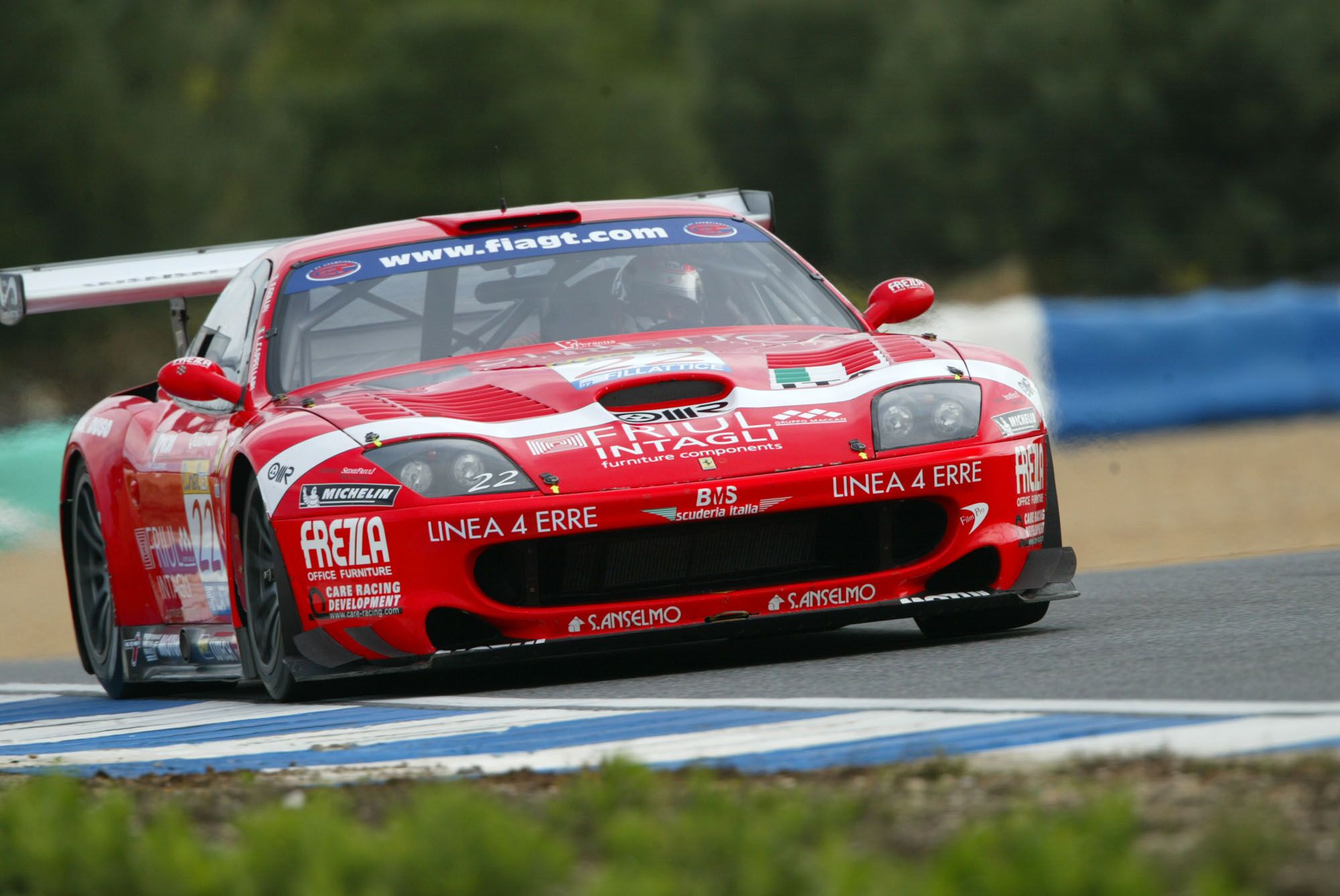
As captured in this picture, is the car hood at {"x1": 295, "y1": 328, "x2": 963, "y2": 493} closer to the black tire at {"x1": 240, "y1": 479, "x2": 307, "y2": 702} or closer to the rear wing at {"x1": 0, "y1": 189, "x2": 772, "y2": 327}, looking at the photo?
the black tire at {"x1": 240, "y1": 479, "x2": 307, "y2": 702}

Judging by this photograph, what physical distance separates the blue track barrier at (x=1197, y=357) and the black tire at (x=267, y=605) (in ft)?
32.9

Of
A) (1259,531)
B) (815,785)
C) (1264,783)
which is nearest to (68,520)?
(815,785)

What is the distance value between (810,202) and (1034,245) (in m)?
12.1

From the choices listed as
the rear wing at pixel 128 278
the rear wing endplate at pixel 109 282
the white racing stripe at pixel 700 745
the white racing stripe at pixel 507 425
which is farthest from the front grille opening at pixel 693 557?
the rear wing endplate at pixel 109 282

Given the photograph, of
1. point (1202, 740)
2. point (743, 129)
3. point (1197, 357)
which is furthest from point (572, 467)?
point (743, 129)

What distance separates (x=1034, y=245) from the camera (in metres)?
50.3

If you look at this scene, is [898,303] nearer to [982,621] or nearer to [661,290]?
[661,290]

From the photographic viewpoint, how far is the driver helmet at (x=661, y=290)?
22.6ft

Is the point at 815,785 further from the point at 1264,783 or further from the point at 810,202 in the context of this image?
the point at 810,202

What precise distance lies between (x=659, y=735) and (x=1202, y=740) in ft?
3.83

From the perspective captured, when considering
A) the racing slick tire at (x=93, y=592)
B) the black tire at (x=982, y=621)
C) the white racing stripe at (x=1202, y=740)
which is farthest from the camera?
the racing slick tire at (x=93, y=592)

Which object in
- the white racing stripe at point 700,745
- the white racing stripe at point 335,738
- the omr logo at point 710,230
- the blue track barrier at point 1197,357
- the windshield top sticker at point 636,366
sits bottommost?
the blue track barrier at point 1197,357

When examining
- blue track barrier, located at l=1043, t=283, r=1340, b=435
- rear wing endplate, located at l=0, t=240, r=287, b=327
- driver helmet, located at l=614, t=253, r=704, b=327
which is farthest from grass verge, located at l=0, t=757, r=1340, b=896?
blue track barrier, located at l=1043, t=283, r=1340, b=435

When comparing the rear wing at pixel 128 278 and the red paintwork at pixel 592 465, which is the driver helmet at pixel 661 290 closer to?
the red paintwork at pixel 592 465
